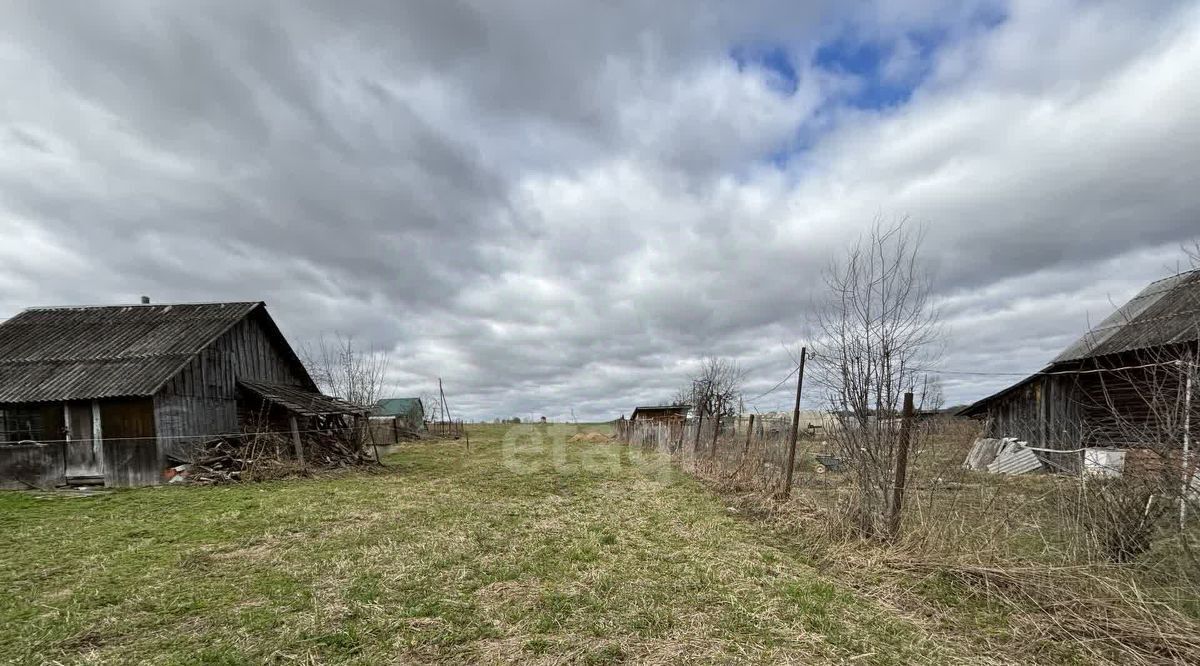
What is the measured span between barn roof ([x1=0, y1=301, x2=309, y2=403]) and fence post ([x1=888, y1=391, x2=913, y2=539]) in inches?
683

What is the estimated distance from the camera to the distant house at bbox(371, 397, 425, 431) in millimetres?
43809

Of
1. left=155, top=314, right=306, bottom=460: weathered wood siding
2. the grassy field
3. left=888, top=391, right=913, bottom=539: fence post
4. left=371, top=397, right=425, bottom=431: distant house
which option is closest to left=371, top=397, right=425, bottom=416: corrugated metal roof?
left=371, top=397, right=425, bottom=431: distant house

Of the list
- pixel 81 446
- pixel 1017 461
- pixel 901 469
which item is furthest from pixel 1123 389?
pixel 81 446

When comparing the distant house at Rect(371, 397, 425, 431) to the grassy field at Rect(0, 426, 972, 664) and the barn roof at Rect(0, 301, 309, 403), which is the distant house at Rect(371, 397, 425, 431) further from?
the grassy field at Rect(0, 426, 972, 664)

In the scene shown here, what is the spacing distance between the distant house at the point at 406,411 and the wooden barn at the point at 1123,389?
36543 mm

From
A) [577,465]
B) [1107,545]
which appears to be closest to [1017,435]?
[577,465]

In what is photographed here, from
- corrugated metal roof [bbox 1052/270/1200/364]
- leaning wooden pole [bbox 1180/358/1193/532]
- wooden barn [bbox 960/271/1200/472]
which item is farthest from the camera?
corrugated metal roof [bbox 1052/270/1200/364]

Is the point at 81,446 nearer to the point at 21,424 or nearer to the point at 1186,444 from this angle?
the point at 21,424

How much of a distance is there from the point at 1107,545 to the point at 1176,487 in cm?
93

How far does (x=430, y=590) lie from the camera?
552cm

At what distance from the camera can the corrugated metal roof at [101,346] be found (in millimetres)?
15867

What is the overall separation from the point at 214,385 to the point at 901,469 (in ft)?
63.9

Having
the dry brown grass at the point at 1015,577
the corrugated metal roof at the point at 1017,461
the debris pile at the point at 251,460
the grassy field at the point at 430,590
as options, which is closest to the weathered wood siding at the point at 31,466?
the debris pile at the point at 251,460

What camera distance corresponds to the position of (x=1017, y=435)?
1788 cm
